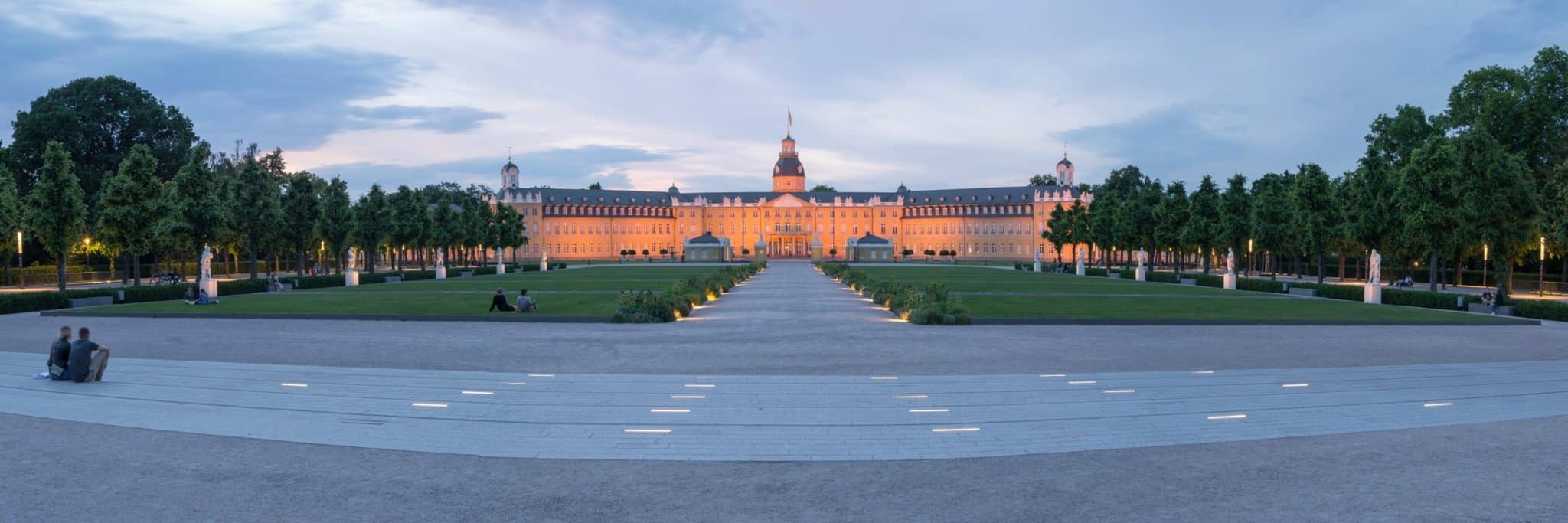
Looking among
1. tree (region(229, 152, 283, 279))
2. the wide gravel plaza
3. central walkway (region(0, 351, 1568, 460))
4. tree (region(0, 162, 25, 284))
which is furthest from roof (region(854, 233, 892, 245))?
central walkway (region(0, 351, 1568, 460))

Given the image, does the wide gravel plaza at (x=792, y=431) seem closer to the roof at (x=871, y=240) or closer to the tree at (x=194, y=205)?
the tree at (x=194, y=205)

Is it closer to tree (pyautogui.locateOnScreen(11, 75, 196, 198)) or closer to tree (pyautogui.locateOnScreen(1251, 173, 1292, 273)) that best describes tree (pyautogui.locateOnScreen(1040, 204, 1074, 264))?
tree (pyautogui.locateOnScreen(1251, 173, 1292, 273))

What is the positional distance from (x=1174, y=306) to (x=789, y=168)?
161 meters

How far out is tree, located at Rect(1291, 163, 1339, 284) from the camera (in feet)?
183

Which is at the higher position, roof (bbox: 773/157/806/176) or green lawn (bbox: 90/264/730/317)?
roof (bbox: 773/157/806/176)

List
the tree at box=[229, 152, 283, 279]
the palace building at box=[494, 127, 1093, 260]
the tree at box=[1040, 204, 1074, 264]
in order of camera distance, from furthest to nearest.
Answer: the palace building at box=[494, 127, 1093, 260], the tree at box=[1040, 204, 1074, 264], the tree at box=[229, 152, 283, 279]

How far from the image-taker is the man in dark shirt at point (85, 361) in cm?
1551

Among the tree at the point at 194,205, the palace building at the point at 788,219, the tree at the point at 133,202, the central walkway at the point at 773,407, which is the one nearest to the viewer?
the central walkway at the point at 773,407

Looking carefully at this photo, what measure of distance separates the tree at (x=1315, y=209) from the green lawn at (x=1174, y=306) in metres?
8.94

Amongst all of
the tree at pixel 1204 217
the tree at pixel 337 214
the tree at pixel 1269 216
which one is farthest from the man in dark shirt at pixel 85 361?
the tree at pixel 1204 217

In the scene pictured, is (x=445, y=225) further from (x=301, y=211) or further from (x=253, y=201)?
(x=253, y=201)

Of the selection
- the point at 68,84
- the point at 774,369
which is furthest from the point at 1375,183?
the point at 68,84

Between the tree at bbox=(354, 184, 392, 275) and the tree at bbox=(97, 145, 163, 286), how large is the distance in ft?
68.5

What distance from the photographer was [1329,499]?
874 centimetres
